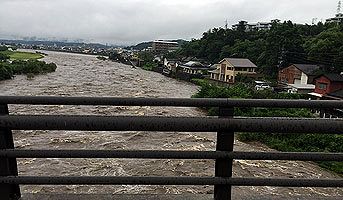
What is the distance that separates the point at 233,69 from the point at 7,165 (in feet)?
120

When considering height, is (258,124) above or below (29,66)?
above

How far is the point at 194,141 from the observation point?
12.6 metres

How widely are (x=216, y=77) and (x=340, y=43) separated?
48.6ft

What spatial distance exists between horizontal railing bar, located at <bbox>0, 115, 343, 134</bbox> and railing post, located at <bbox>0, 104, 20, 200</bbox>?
0.07 metres

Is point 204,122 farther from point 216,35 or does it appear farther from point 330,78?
point 216,35

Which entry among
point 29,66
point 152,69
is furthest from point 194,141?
point 152,69

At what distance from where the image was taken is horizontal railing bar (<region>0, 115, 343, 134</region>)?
1.44 m

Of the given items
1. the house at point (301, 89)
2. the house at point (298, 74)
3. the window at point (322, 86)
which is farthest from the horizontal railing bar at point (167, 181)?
the house at point (298, 74)

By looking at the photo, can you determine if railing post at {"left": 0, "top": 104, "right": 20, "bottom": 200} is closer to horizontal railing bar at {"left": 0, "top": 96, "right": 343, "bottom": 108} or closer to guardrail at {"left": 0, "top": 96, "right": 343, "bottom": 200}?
guardrail at {"left": 0, "top": 96, "right": 343, "bottom": 200}

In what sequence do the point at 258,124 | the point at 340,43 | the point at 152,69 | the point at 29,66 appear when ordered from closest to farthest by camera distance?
the point at 258,124 → the point at 340,43 → the point at 29,66 → the point at 152,69

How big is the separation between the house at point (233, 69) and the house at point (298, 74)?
13.0ft

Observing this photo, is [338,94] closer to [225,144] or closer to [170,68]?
[225,144]

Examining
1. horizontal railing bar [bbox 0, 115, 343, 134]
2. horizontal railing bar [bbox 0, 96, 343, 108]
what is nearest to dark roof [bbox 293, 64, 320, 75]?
horizontal railing bar [bbox 0, 96, 343, 108]

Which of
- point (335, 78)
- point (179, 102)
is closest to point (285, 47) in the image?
point (335, 78)
